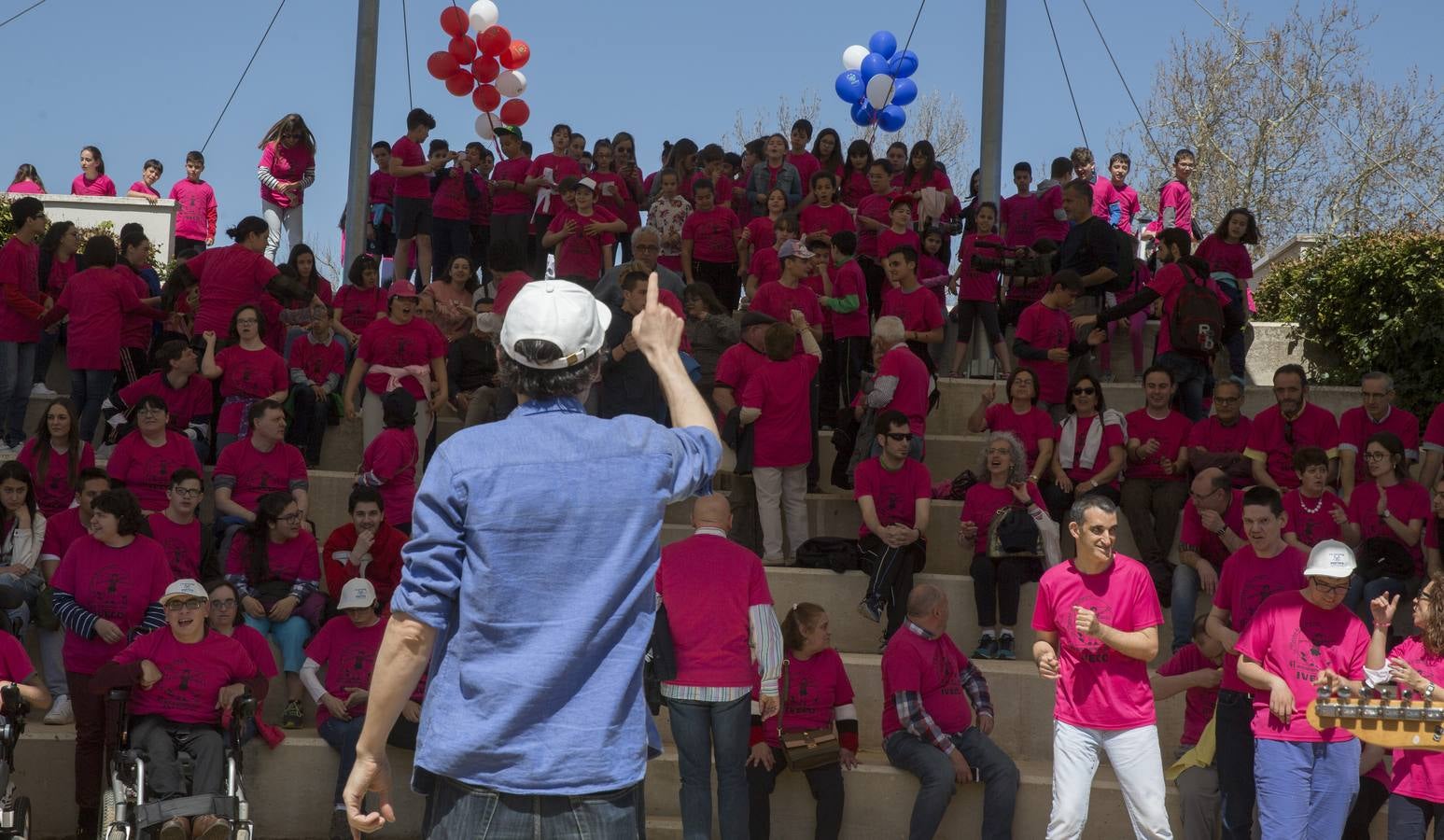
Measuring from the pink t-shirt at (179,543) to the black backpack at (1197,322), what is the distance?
622cm

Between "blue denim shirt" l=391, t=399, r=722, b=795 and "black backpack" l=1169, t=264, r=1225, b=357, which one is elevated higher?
"black backpack" l=1169, t=264, r=1225, b=357

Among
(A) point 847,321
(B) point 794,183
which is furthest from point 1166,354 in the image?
(B) point 794,183

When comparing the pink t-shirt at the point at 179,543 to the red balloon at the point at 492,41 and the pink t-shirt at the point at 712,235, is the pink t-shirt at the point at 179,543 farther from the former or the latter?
the red balloon at the point at 492,41

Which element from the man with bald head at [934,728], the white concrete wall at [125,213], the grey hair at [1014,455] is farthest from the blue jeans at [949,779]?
the white concrete wall at [125,213]

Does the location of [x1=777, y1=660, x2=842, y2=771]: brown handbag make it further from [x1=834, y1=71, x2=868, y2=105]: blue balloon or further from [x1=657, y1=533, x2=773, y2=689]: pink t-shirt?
[x1=834, y1=71, x2=868, y2=105]: blue balloon

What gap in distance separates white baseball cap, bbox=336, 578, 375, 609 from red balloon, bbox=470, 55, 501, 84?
980 cm

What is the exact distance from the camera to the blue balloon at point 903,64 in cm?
1825

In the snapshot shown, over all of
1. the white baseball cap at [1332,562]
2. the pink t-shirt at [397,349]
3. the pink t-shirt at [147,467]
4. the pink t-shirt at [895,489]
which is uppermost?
the pink t-shirt at [397,349]

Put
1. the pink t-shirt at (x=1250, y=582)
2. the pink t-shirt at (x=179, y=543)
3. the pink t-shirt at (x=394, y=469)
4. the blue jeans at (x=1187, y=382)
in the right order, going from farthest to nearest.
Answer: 1. the blue jeans at (x=1187, y=382)
2. the pink t-shirt at (x=394, y=469)
3. the pink t-shirt at (x=179, y=543)
4. the pink t-shirt at (x=1250, y=582)

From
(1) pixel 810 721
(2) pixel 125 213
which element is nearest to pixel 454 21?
(2) pixel 125 213

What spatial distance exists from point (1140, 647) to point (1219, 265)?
6538 millimetres

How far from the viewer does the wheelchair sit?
6535 mm

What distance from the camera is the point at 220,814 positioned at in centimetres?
660

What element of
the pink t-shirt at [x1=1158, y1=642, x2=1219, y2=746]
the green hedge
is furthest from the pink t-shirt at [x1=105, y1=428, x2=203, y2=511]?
the green hedge
